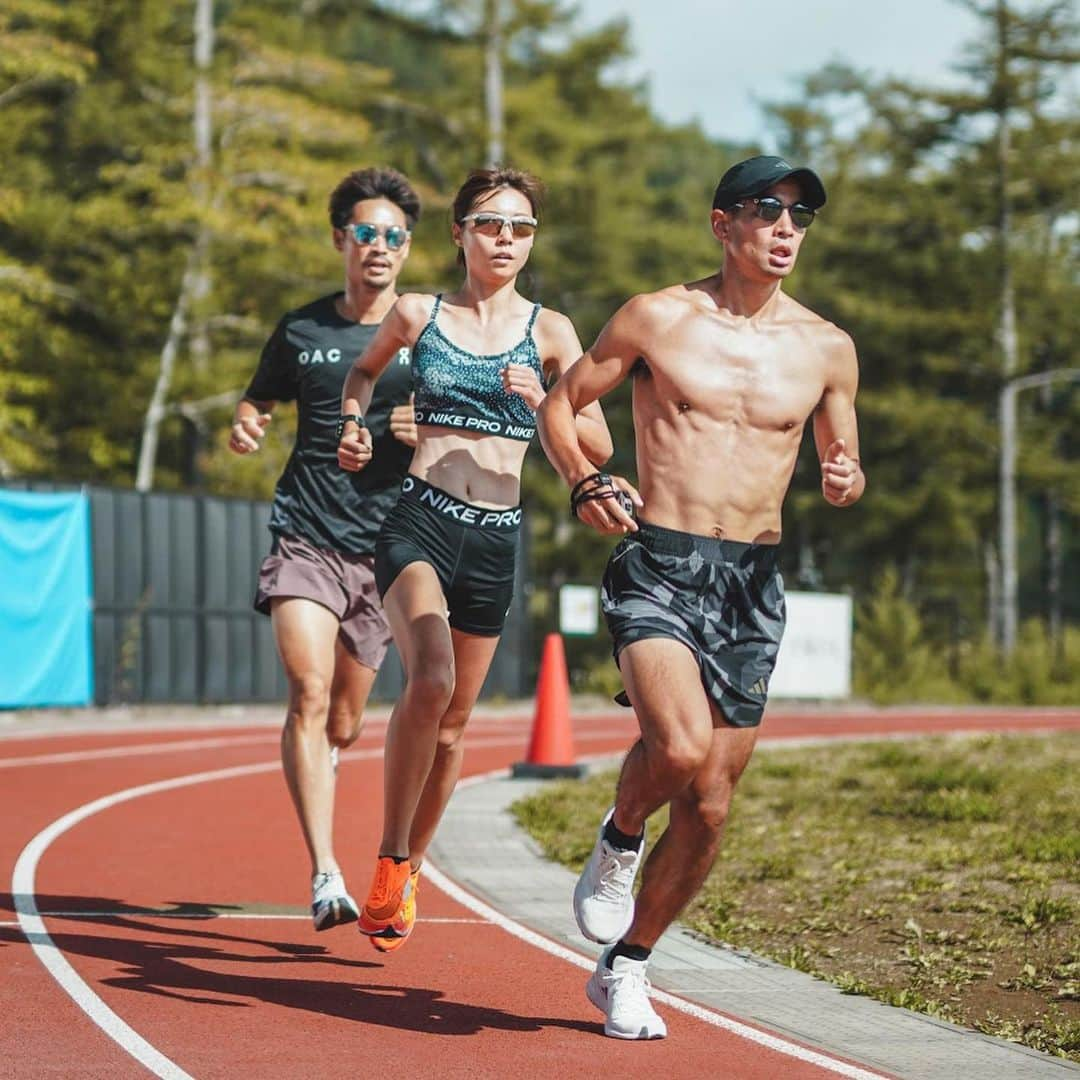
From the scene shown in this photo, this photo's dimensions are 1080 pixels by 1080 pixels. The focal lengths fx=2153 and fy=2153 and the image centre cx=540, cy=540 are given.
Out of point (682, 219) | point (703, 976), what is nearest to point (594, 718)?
point (703, 976)

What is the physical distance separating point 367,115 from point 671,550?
43.6 metres

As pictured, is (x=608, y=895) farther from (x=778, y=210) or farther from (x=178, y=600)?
(x=178, y=600)

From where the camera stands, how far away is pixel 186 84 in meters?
34.4

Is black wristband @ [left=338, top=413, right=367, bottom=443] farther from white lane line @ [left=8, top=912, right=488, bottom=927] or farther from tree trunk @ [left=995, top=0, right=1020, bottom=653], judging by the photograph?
tree trunk @ [left=995, top=0, right=1020, bottom=653]

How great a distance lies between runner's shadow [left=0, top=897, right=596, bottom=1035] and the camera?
21.6ft

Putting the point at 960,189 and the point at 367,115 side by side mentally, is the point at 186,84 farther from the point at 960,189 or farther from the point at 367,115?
the point at 960,189

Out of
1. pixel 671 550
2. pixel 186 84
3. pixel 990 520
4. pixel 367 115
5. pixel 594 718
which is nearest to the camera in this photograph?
pixel 671 550

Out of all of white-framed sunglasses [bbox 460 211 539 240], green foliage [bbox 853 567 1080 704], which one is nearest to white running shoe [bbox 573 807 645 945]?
white-framed sunglasses [bbox 460 211 539 240]

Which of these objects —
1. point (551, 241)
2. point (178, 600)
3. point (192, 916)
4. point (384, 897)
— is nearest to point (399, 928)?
point (384, 897)

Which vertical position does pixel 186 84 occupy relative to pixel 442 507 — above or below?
above

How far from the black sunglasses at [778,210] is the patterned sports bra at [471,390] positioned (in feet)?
3.91

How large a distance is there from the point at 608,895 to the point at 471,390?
1.86 metres

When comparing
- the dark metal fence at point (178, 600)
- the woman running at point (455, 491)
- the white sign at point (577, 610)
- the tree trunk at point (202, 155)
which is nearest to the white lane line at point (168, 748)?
the dark metal fence at point (178, 600)

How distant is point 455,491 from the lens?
23.7 feet
